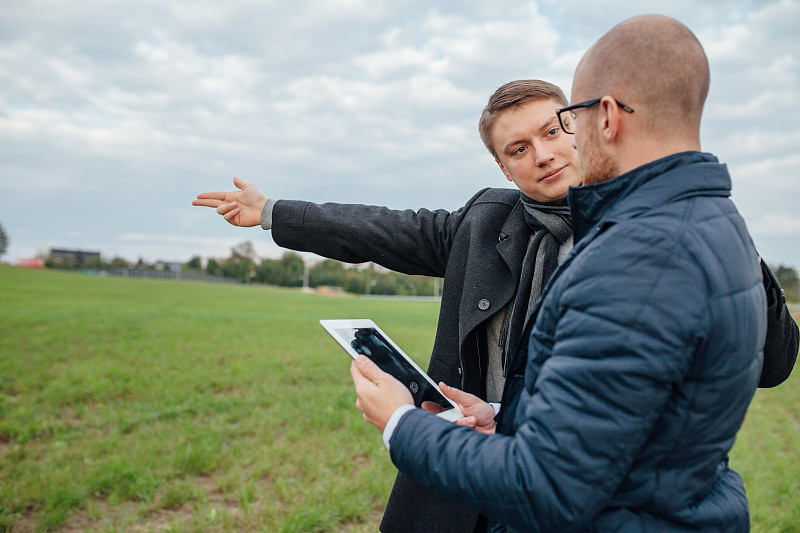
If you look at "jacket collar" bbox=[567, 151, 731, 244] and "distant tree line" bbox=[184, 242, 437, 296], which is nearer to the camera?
"jacket collar" bbox=[567, 151, 731, 244]

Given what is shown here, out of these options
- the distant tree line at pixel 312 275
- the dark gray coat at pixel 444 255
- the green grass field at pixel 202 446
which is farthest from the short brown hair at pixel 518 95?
the distant tree line at pixel 312 275

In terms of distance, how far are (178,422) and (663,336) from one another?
23.3ft

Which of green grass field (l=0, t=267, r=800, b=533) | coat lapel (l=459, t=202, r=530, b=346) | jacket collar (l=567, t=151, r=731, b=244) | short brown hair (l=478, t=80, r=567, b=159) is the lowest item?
green grass field (l=0, t=267, r=800, b=533)

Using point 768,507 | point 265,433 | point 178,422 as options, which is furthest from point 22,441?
point 768,507

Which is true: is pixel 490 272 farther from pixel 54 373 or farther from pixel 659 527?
pixel 54 373

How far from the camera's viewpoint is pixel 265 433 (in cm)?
705

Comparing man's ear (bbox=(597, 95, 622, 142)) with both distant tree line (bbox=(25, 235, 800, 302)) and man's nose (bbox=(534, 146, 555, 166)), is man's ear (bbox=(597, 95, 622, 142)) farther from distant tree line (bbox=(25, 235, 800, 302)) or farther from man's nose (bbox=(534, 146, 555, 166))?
distant tree line (bbox=(25, 235, 800, 302))

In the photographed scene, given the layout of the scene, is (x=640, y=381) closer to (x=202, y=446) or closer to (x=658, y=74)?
(x=658, y=74)

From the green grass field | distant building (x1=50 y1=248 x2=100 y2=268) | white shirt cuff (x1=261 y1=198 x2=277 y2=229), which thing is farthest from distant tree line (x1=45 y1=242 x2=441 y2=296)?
white shirt cuff (x1=261 y1=198 x2=277 y2=229)

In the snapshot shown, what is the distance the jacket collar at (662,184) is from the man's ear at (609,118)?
4.5 inches

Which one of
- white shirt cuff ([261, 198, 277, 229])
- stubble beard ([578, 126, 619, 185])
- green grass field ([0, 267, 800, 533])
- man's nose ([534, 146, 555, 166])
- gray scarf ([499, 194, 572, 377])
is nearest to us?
stubble beard ([578, 126, 619, 185])

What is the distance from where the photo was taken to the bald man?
132 cm

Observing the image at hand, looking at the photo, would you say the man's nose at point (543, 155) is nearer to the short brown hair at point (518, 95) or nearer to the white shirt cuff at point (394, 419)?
the short brown hair at point (518, 95)

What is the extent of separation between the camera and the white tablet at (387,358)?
2.05 metres
